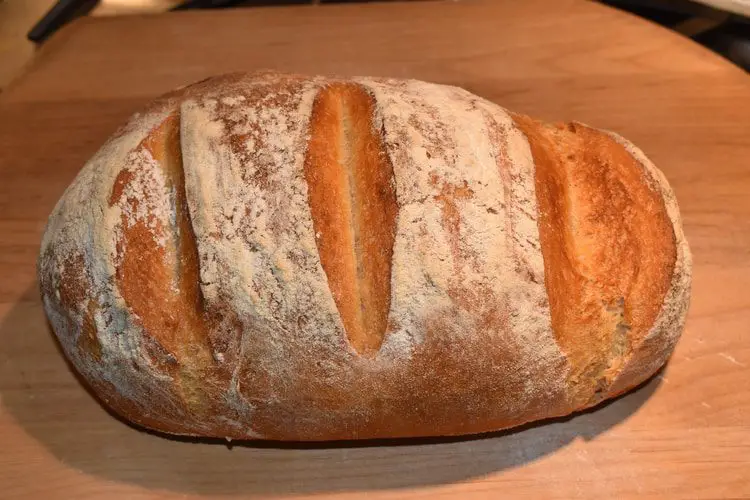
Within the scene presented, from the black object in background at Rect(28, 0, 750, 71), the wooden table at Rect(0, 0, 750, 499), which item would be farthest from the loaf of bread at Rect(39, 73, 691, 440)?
the black object in background at Rect(28, 0, 750, 71)

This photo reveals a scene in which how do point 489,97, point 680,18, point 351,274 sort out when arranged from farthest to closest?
point 680,18, point 489,97, point 351,274

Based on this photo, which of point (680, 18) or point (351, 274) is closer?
point (351, 274)

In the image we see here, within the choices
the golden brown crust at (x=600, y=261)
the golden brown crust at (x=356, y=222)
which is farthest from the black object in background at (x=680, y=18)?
the golden brown crust at (x=356, y=222)

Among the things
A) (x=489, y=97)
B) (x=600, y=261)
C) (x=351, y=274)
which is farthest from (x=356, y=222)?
(x=489, y=97)

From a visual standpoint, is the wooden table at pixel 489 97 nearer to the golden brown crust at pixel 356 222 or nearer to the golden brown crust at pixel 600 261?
the golden brown crust at pixel 600 261

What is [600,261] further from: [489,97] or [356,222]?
[489,97]

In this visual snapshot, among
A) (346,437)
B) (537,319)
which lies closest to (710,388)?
(537,319)

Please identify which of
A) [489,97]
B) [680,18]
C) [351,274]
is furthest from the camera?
[680,18]
